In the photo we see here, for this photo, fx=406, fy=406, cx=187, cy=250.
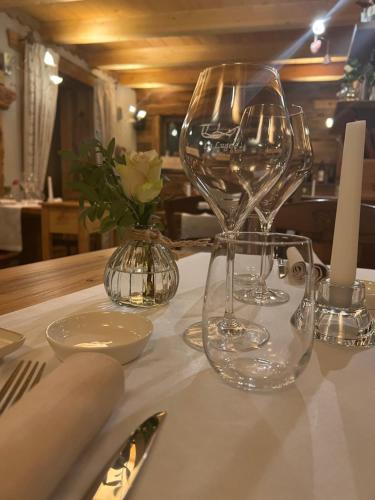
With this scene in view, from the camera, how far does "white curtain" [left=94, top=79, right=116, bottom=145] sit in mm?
5695

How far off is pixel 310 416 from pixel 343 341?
0.61 ft

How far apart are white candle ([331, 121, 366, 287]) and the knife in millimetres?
307

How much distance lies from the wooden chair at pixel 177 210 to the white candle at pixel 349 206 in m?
2.10

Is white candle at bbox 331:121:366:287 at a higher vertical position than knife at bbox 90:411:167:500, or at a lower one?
higher

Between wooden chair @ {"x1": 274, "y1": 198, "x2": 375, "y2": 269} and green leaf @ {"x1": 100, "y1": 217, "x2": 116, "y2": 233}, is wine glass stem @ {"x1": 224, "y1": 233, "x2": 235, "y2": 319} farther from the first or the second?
wooden chair @ {"x1": 274, "y1": 198, "x2": 375, "y2": 269}

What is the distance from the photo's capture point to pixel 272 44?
463 centimetres

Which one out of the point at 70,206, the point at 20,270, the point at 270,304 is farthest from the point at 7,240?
the point at 270,304

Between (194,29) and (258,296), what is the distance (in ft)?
13.5

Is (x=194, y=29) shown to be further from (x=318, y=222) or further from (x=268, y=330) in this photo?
(x=268, y=330)

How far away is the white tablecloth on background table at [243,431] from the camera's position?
0.80ft

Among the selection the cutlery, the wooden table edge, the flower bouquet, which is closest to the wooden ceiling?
the wooden table edge

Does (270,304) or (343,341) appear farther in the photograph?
(343,341)

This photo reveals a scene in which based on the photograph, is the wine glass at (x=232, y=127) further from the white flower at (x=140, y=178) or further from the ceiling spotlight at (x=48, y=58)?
the ceiling spotlight at (x=48, y=58)

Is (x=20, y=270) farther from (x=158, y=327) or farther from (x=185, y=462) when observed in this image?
(x=185, y=462)
